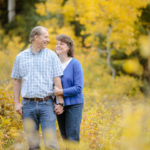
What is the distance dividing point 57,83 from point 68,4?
44.8ft

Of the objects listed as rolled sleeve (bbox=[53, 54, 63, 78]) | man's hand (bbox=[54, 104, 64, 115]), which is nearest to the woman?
man's hand (bbox=[54, 104, 64, 115])

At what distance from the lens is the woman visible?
302cm

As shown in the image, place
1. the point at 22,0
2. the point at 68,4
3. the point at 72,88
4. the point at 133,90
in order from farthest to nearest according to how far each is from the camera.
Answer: the point at 22,0 < the point at 68,4 < the point at 133,90 < the point at 72,88

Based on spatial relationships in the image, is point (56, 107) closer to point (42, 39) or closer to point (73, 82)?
point (73, 82)

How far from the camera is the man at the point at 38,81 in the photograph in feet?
9.01

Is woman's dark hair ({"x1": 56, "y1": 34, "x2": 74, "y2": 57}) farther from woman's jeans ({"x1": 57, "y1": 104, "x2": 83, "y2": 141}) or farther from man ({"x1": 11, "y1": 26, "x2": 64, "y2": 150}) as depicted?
woman's jeans ({"x1": 57, "y1": 104, "x2": 83, "y2": 141})

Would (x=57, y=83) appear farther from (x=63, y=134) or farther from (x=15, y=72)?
(x=63, y=134)

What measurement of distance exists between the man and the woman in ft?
0.63

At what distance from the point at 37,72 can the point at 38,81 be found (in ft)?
0.33

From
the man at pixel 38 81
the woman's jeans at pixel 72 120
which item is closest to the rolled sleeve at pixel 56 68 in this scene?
the man at pixel 38 81

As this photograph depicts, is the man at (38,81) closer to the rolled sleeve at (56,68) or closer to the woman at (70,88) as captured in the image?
the rolled sleeve at (56,68)

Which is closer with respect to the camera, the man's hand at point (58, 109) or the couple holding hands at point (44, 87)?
the couple holding hands at point (44, 87)

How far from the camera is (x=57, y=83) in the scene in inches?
114

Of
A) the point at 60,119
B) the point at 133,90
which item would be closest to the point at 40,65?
the point at 60,119
